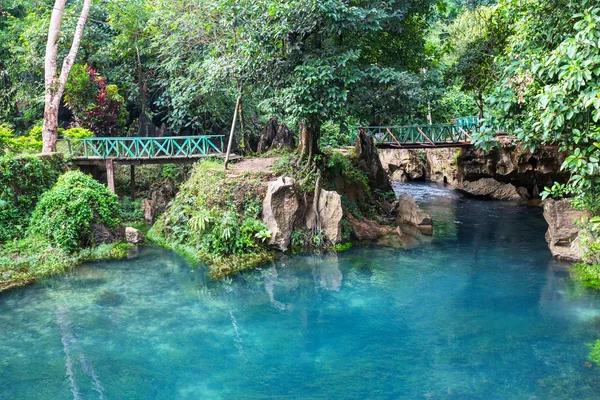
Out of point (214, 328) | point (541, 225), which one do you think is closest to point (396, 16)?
point (541, 225)

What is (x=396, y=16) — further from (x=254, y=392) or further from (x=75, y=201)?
(x=254, y=392)

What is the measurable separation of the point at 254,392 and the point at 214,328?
2.31 meters

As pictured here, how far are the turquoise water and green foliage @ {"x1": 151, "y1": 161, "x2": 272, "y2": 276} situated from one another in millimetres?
697

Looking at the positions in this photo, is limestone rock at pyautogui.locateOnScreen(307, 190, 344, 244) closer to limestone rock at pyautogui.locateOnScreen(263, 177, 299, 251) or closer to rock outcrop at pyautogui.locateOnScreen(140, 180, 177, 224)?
limestone rock at pyautogui.locateOnScreen(263, 177, 299, 251)

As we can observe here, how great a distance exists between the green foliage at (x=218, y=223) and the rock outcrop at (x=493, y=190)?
12024mm

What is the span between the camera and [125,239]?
14133 mm

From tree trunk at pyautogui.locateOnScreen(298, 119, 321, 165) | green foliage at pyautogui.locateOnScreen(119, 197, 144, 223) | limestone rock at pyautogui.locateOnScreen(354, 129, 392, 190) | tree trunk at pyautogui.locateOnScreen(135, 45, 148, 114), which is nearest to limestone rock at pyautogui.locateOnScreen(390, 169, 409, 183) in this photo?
limestone rock at pyautogui.locateOnScreen(354, 129, 392, 190)

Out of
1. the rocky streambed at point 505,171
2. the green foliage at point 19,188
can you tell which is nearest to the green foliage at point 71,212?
the green foliage at point 19,188

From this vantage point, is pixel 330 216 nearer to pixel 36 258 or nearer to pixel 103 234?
pixel 103 234

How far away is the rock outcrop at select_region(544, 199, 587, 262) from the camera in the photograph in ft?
39.4

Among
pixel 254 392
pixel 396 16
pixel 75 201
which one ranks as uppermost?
pixel 396 16

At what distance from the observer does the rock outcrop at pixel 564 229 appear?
12000 millimetres

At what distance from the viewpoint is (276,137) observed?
17.8 m

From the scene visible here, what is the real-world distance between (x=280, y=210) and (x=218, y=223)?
1695 millimetres
